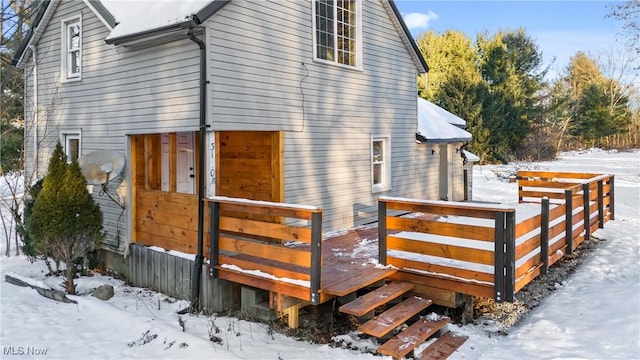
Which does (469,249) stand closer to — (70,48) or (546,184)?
(546,184)

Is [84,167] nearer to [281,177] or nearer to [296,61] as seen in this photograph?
[281,177]

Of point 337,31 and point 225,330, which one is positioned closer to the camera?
point 225,330

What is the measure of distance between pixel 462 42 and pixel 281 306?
26.7m

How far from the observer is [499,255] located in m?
5.18

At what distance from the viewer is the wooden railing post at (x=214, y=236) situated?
6188 millimetres

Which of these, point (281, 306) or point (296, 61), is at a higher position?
point (296, 61)

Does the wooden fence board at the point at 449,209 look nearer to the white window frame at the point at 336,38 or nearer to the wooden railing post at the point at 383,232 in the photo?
the wooden railing post at the point at 383,232

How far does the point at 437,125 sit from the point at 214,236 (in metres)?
9.01

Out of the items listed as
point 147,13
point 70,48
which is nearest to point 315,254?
point 147,13

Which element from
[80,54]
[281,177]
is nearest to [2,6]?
[80,54]

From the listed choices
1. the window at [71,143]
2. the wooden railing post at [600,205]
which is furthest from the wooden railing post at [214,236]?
the wooden railing post at [600,205]

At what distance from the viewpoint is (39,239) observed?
7000 millimetres

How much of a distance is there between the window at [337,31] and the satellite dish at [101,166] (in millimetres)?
4104

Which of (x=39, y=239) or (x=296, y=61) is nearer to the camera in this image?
(x=39, y=239)
